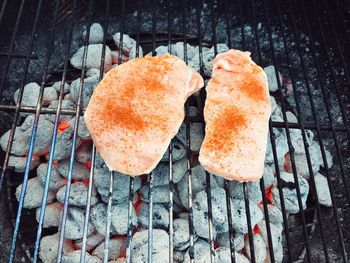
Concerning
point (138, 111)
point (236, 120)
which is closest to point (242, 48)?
point (236, 120)

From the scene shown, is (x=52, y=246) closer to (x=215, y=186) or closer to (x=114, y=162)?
(x=114, y=162)

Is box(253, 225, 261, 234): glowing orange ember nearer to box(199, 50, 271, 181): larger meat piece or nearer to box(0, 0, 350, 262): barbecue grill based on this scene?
box(0, 0, 350, 262): barbecue grill

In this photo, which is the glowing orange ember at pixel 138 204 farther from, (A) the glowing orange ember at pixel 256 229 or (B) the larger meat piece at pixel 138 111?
(A) the glowing orange ember at pixel 256 229

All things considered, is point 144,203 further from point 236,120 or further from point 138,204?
point 236,120

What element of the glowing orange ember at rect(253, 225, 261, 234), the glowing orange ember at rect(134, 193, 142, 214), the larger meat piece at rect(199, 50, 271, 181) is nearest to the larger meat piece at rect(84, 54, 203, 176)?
the larger meat piece at rect(199, 50, 271, 181)

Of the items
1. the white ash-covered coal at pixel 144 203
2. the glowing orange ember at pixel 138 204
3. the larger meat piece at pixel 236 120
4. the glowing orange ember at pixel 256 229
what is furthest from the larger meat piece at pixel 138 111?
the glowing orange ember at pixel 256 229
